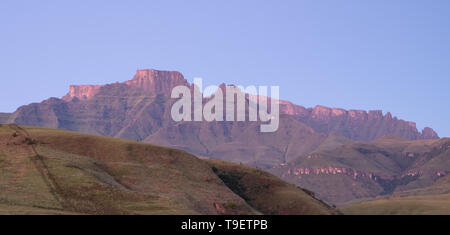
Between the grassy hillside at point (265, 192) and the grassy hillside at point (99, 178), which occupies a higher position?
the grassy hillside at point (99, 178)

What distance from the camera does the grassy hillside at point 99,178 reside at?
255 feet

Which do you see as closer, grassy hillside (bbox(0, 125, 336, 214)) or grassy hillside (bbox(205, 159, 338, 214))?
grassy hillside (bbox(0, 125, 336, 214))

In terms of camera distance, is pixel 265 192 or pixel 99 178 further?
pixel 265 192

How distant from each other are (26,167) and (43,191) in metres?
15.0

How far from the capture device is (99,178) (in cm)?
9350

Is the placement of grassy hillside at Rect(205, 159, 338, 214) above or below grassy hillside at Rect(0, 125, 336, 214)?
below

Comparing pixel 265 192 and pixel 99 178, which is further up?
pixel 99 178

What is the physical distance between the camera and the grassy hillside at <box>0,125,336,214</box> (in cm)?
7769

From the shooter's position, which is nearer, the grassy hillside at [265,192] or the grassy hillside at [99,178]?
the grassy hillside at [99,178]
